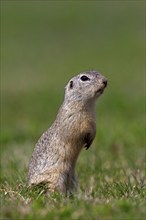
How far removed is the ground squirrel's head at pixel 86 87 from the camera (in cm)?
672

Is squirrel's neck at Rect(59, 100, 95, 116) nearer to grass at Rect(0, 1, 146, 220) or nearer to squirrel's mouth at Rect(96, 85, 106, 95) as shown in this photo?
squirrel's mouth at Rect(96, 85, 106, 95)

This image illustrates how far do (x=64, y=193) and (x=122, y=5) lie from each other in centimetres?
2741

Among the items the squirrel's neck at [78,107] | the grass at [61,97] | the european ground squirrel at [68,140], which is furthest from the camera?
the squirrel's neck at [78,107]

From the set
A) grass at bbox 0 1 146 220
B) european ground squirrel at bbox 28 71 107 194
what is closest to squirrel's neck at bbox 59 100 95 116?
european ground squirrel at bbox 28 71 107 194

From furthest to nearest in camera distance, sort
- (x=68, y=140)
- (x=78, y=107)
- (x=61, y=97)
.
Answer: (x=61, y=97), (x=78, y=107), (x=68, y=140)

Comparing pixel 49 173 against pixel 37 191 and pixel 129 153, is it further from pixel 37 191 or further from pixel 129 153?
pixel 129 153

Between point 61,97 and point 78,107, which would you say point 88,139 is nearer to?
point 78,107

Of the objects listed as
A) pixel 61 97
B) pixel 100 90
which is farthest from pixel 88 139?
pixel 61 97

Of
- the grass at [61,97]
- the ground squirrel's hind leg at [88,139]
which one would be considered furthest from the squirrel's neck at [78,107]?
the grass at [61,97]

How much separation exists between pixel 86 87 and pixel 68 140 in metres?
0.54

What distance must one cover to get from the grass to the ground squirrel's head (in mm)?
836

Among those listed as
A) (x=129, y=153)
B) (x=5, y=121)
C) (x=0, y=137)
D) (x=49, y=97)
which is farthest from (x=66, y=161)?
(x=49, y=97)

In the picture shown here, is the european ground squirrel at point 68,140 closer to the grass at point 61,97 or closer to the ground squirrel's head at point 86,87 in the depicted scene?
the ground squirrel's head at point 86,87

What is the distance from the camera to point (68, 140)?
6.63 metres
